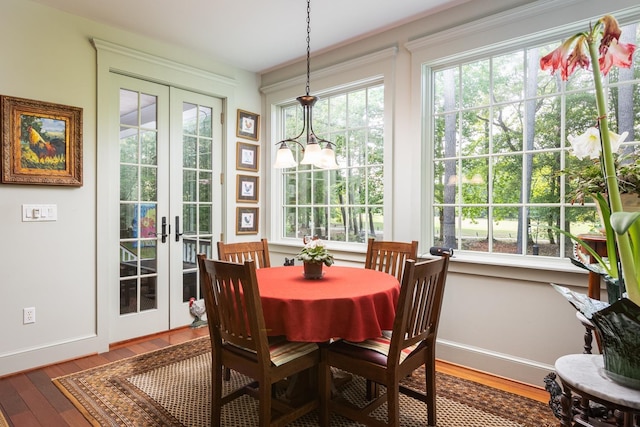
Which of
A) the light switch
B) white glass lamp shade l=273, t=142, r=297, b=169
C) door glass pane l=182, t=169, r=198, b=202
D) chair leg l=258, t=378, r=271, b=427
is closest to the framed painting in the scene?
the light switch

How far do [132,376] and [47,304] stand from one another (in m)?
0.93

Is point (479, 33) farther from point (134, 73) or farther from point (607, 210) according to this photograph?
point (134, 73)

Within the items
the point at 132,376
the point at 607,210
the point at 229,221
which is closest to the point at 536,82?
the point at 607,210

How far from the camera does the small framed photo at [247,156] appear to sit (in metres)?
4.11

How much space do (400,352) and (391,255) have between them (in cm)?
113

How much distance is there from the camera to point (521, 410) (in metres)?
2.17

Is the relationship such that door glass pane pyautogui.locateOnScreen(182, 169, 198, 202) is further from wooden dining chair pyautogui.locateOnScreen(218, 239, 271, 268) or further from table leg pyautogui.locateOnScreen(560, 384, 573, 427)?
table leg pyautogui.locateOnScreen(560, 384, 573, 427)

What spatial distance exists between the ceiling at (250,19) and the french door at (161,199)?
524mm

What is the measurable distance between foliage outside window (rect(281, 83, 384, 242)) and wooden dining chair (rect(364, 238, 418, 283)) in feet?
1.88

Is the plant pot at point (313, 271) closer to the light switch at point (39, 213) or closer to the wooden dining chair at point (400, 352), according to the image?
the wooden dining chair at point (400, 352)

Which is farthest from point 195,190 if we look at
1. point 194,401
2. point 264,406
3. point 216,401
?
point 264,406

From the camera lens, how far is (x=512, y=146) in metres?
2.69

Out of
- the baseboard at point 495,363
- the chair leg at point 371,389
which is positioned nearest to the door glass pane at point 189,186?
the chair leg at point 371,389

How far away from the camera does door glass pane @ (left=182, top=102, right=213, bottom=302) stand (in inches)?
148
